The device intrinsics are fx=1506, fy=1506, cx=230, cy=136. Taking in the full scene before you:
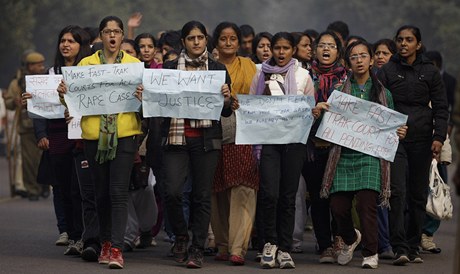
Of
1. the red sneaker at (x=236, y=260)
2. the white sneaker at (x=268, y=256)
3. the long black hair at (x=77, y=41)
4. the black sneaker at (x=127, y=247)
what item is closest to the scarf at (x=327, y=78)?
the white sneaker at (x=268, y=256)

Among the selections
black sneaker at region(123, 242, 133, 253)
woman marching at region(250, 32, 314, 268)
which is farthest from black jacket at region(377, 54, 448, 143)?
black sneaker at region(123, 242, 133, 253)

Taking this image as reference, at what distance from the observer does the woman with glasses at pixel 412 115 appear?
40.0 ft

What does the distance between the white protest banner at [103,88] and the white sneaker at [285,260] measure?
5.29 ft

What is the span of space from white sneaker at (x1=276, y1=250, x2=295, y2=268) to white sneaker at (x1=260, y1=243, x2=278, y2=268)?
0.05 meters

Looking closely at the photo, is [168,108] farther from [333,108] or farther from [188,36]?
[333,108]

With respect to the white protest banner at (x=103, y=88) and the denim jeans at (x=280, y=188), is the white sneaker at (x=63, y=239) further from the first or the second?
the denim jeans at (x=280, y=188)

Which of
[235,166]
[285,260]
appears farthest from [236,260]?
[235,166]

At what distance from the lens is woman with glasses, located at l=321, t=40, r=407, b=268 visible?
11.8 metres

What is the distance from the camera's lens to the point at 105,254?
11734mm

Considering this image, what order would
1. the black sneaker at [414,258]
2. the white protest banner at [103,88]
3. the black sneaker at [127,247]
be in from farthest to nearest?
the black sneaker at [127,247] → the black sneaker at [414,258] → the white protest banner at [103,88]

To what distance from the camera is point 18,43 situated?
42844 mm

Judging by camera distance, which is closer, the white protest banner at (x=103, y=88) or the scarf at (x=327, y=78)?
the white protest banner at (x=103, y=88)

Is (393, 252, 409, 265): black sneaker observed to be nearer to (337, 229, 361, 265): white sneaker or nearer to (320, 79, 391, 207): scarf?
(337, 229, 361, 265): white sneaker

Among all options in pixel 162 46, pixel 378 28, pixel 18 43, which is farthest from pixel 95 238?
pixel 378 28
